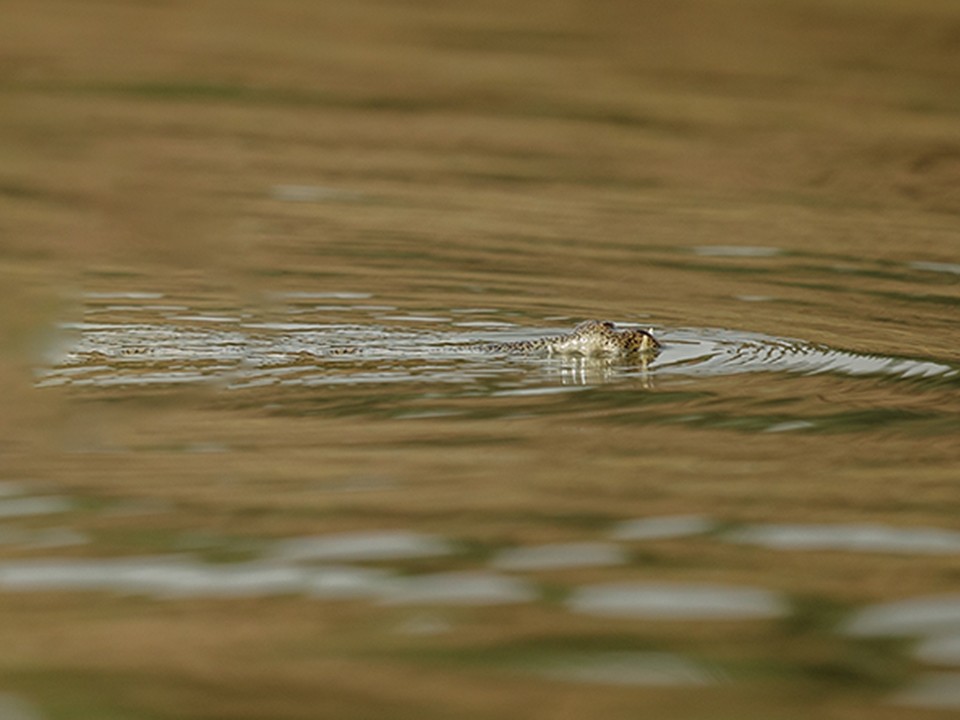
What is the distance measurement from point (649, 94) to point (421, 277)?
22.1ft

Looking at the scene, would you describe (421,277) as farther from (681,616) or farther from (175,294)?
(681,616)

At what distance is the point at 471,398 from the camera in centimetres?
648

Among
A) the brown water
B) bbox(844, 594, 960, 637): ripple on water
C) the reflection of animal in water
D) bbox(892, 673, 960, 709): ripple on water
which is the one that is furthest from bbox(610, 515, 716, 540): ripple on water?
the reflection of animal in water

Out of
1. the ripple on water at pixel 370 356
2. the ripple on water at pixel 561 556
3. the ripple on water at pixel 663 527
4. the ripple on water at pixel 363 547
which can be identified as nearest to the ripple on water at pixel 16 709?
the ripple on water at pixel 363 547

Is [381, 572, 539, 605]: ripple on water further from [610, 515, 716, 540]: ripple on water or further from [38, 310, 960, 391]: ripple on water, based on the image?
[38, 310, 960, 391]: ripple on water

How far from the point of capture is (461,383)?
22.0ft

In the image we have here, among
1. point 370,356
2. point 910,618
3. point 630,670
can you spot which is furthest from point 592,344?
point 630,670

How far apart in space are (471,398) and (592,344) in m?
1.00

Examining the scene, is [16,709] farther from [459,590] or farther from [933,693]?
[933,693]

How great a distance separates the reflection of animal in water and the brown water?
0.35ft

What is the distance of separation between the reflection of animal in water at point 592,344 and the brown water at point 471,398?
106mm

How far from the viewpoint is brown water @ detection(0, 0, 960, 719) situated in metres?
3.77

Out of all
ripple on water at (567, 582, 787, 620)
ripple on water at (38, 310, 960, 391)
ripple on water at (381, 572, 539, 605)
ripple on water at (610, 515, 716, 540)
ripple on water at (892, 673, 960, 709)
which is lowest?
ripple on water at (892, 673, 960, 709)

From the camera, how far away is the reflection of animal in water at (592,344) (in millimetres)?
7293
